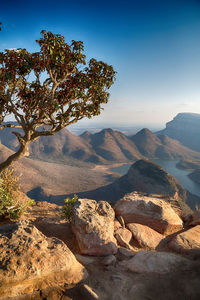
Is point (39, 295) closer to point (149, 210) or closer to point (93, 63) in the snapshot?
point (149, 210)

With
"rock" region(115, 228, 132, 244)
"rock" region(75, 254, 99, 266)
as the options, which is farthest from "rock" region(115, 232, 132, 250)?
"rock" region(75, 254, 99, 266)

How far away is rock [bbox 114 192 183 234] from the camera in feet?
30.7

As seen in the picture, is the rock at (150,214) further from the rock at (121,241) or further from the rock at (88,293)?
the rock at (88,293)

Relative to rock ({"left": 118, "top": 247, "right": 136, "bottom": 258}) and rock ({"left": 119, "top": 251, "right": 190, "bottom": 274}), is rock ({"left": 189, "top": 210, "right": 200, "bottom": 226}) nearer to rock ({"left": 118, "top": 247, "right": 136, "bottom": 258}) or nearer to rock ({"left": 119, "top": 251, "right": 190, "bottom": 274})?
rock ({"left": 119, "top": 251, "right": 190, "bottom": 274})

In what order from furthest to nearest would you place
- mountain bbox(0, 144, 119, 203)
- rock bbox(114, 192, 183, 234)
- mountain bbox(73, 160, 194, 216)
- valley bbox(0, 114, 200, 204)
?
1. valley bbox(0, 114, 200, 204)
2. mountain bbox(0, 144, 119, 203)
3. mountain bbox(73, 160, 194, 216)
4. rock bbox(114, 192, 183, 234)

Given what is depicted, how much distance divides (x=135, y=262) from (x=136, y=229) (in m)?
2.95

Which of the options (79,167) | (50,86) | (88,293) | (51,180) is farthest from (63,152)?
(88,293)

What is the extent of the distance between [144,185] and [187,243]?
78189 millimetres

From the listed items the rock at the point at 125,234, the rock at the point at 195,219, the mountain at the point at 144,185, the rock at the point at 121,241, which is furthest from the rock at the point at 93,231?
the mountain at the point at 144,185

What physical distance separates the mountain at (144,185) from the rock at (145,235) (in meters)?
68.0

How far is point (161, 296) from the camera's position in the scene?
4.12 meters

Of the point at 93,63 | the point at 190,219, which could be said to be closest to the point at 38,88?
the point at 93,63

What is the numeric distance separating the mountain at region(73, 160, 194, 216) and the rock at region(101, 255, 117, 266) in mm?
71441

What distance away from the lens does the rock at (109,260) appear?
5.75 meters
